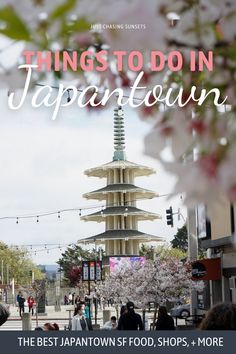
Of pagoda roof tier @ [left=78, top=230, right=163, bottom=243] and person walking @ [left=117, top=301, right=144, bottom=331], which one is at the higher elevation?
pagoda roof tier @ [left=78, top=230, right=163, bottom=243]

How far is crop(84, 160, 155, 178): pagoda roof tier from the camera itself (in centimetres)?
4656

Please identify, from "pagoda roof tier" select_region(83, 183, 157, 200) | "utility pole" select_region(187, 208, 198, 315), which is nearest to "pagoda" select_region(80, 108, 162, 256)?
"pagoda roof tier" select_region(83, 183, 157, 200)

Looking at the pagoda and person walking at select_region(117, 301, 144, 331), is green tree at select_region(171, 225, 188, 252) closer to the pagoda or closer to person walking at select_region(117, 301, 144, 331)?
the pagoda

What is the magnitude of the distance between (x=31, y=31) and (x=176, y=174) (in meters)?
0.32

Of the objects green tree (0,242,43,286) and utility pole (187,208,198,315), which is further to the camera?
green tree (0,242,43,286)

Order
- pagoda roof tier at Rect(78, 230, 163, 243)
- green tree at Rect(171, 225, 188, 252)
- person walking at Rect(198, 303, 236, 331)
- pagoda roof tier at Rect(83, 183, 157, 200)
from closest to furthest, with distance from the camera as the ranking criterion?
person walking at Rect(198, 303, 236, 331) < pagoda roof tier at Rect(83, 183, 157, 200) < pagoda roof tier at Rect(78, 230, 163, 243) < green tree at Rect(171, 225, 188, 252)

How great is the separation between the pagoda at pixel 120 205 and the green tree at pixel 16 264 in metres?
27.0

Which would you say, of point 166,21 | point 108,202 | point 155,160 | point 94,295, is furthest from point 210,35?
point 108,202

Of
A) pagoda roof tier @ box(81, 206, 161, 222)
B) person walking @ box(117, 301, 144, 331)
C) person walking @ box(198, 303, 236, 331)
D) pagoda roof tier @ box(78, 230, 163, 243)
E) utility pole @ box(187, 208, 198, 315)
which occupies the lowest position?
person walking @ box(117, 301, 144, 331)

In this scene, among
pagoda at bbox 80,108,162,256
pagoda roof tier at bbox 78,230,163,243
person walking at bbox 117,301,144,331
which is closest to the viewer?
person walking at bbox 117,301,144,331

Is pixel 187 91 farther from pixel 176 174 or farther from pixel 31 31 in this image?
pixel 31 31

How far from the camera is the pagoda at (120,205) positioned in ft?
155

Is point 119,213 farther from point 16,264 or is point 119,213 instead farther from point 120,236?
point 16,264

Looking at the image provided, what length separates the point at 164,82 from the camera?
1.50 meters
